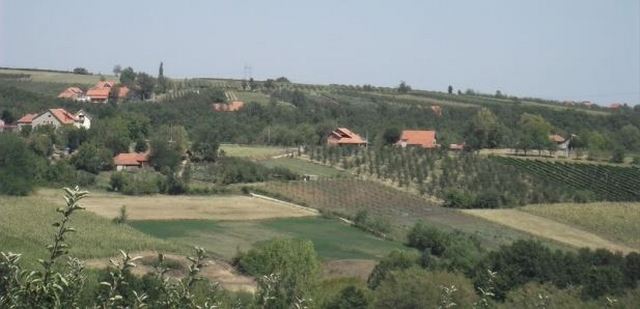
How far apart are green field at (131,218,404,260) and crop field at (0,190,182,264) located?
2.18 metres

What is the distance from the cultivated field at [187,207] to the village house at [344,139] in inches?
978

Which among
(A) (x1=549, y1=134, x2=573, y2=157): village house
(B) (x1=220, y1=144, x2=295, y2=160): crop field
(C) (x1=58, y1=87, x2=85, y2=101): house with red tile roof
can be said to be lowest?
(B) (x1=220, y1=144, x2=295, y2=160): crop field

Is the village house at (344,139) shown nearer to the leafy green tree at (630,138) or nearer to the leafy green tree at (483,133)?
the leafy green tree at (483,133)

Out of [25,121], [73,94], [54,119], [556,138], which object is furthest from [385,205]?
[73,94]

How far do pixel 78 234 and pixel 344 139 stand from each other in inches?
1705

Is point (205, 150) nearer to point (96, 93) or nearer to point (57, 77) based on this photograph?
point (96, 93)

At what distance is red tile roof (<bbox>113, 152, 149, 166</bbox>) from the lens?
60.3 metres

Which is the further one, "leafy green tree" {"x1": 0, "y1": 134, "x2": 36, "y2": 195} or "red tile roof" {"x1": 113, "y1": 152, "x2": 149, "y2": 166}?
"red tile roof" {"x1": 113, "y1": 152, "x2": 149, "y2": 166}

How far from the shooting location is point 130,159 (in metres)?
61.1

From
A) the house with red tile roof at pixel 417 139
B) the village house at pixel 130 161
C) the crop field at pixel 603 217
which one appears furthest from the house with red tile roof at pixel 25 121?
the crop field at pixel 603 217

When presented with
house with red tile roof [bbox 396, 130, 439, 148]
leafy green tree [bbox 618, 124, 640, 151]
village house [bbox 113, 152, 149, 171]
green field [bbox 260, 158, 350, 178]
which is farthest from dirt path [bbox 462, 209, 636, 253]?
leafy green tree [bbox 618, 124, 640, 151]

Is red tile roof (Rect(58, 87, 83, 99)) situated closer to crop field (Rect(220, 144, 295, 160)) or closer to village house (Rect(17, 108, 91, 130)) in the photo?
village house (Rect(17, 108, 91, 130))

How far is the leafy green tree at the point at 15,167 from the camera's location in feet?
162

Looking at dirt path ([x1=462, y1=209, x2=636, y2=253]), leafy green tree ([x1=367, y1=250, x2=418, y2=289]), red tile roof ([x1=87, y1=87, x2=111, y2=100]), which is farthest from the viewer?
red tile roof ([x1=87, y1=87, x2=111, y2=100])
